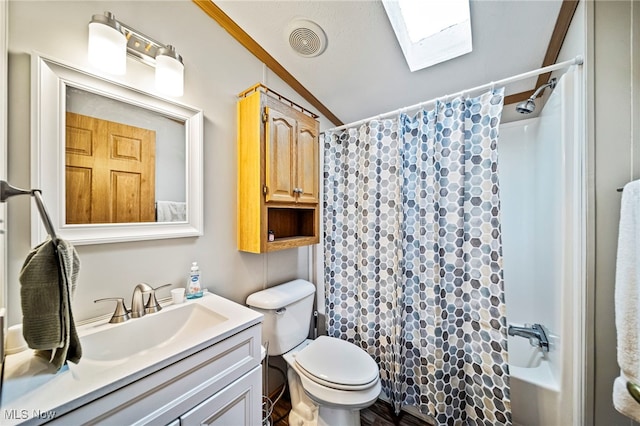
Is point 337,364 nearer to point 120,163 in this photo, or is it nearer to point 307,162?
point 307,162

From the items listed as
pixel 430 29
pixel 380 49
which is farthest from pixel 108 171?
pixel 430 29

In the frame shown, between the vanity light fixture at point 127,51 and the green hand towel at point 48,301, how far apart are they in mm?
726

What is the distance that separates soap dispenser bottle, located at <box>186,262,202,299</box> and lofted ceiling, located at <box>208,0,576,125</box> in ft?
4.62

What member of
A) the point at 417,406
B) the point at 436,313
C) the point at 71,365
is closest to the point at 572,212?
the point at 436,313

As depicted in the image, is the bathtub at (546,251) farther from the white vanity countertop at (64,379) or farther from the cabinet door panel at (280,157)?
the white vanity countertop at (64,379)

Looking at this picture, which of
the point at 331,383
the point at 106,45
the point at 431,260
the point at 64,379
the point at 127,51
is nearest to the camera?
the point at 64,379

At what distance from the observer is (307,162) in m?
1.57

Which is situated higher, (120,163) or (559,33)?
(559,33)

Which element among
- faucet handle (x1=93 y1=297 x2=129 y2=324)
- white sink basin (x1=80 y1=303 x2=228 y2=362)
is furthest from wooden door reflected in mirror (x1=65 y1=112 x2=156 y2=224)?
white sink basin (x1=80 y1=303 x2=228 y2=362)

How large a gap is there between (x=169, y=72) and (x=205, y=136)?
309 mm

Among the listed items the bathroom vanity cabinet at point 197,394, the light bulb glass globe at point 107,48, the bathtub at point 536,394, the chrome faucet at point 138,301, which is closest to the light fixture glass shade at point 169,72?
the light bulb glass globe at point 107,48

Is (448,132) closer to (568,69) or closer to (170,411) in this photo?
(568,69)

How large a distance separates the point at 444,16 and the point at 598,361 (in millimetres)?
1817

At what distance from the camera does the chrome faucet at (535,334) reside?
136 centimetres
